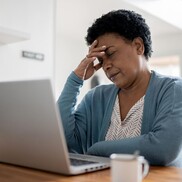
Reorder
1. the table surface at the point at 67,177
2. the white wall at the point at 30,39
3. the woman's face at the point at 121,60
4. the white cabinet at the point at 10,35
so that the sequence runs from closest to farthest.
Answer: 1. the table surface at the point at 67,177
2. the woman's face at the point at 121,60
3. the white cabinet at the point at 10,35
4. the white wall at the point at 30,39

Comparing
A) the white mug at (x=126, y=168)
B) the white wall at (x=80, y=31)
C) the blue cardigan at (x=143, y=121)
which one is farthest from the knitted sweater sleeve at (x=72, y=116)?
the white wall at (x=80, y=31)

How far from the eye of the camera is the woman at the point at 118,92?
1221 mm

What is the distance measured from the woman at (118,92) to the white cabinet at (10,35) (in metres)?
0.80

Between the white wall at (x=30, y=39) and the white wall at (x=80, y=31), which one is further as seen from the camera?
the white wall at (x=80, y=31)

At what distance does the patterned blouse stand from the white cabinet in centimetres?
109

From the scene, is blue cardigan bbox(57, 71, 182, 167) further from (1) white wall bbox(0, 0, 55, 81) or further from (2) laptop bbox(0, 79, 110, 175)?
(1) white wall bbox(0, 0, 55, 81)

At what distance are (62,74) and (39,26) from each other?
241 centimetres

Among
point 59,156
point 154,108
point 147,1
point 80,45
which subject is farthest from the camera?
point 80,45

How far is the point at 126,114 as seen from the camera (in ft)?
4.39

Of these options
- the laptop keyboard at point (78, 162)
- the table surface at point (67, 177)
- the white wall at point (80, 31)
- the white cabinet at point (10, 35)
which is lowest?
the table surface at point (67, 177)

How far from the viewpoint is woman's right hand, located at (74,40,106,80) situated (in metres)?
1.34

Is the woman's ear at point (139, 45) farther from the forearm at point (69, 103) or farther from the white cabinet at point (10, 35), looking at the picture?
the white cabinet at point (10, 35)

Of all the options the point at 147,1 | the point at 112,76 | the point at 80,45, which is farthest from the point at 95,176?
the point at 80,45

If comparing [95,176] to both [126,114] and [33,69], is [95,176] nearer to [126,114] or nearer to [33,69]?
[126,114]
